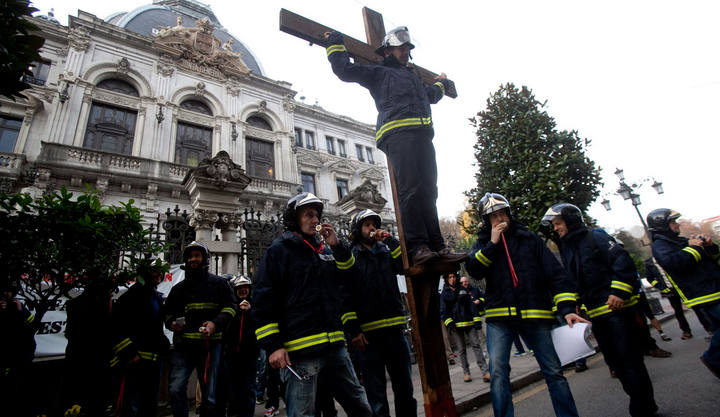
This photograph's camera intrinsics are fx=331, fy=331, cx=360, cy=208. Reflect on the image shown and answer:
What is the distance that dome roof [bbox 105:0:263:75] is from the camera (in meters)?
20.5

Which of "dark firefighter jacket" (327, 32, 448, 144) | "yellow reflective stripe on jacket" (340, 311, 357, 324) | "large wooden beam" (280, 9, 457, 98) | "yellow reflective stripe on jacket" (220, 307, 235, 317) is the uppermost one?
"large wooden beam" (280, 9, 457, 98)

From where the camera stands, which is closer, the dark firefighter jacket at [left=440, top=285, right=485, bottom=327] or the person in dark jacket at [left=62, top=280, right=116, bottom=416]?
the person in dark jacket at [left=62, top=280, right=116, bottom=416]

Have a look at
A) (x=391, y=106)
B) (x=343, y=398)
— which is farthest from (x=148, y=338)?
(x=391, y=106)

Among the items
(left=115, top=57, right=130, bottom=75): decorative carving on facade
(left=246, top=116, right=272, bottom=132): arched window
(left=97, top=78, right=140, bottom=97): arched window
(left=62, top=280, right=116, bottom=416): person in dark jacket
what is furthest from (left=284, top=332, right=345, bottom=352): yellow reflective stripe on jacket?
(left=246, top=116, right=272, bottom=132): arched window

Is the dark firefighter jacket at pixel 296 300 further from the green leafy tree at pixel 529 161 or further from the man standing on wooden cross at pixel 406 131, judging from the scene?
the green leafy tree at pixel 529 161

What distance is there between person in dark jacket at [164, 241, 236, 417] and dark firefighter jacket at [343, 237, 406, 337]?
1861 millimetres

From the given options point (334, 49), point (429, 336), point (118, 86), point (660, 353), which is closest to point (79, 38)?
point (118, 86)

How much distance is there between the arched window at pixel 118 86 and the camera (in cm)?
1723

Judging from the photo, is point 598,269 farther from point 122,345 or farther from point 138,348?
point 122,345

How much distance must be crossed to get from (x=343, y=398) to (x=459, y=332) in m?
4.34

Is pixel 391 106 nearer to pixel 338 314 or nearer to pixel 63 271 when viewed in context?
pixel 338 314

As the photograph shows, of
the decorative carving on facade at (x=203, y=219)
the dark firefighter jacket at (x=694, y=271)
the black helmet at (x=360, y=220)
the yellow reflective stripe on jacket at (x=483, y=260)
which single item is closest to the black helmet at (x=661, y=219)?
the dark firefighter jacket at (x=694, y=271)

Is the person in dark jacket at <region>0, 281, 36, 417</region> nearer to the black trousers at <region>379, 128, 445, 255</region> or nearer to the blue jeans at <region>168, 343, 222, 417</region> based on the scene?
the blue jeans at <region>168, 343, 222, 417</region>

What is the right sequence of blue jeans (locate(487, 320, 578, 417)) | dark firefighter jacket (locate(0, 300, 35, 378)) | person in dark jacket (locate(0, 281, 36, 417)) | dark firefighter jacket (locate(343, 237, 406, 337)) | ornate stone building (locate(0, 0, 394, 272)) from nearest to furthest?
1. blue jeans (locate(487, 320, 578, 417))
2. dark firefighter jacket (locate(343, 237, 406, 337))
3. person in dark jacket (locate(0, 281, 36, 417))
4. dark firefighter jacket (locate(0, 300, 35, 378))
5. ornate stone building (locate(0, 0, 394, 272))
